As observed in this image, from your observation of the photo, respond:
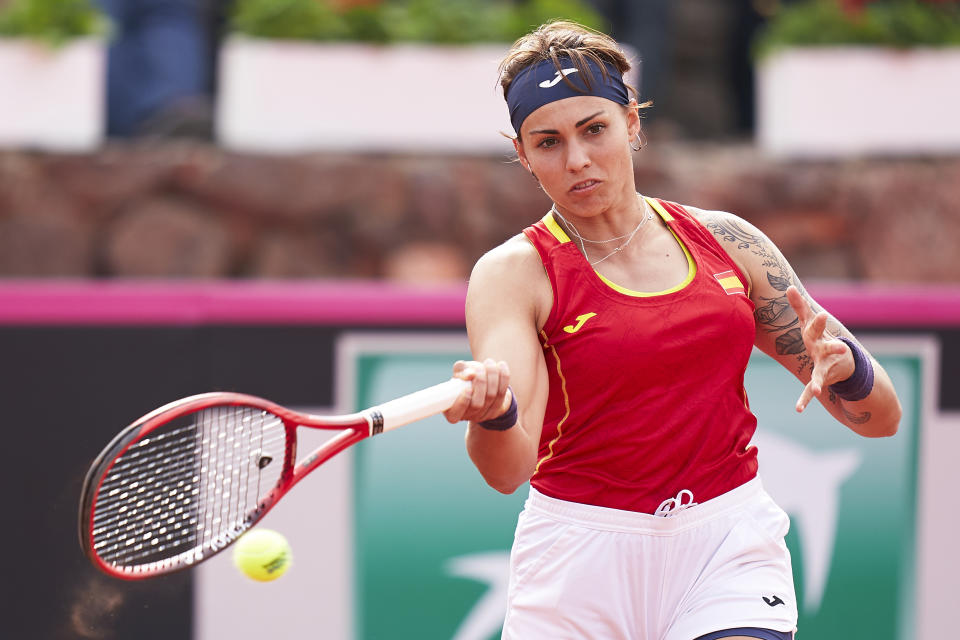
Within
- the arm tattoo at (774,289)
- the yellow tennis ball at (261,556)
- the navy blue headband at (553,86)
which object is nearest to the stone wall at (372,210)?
the yellow tennis ball at (261,556)

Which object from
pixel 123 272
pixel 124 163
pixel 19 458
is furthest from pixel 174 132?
pixel 19 458

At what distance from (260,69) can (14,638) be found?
2803 millimetres

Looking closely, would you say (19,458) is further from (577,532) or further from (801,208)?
(801,208)

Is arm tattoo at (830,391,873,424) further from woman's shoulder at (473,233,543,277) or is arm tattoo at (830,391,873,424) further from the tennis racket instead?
the tennis racket

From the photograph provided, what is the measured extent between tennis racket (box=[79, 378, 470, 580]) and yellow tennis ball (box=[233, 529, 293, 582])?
0.14m

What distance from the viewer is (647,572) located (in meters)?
2.74

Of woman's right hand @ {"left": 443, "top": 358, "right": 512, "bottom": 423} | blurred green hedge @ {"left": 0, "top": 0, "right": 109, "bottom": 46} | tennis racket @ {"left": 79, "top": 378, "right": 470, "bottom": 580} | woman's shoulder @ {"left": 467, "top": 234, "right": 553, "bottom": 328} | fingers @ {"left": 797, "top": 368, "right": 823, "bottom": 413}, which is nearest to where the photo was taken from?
tennis racket @ {"left": 79, "top": 378, "right": 470, "bottom": 580}

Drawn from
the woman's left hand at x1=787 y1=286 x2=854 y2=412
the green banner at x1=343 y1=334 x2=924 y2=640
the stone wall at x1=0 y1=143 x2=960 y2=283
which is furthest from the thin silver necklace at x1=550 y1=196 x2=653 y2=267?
the stone wall at x1=0 y1=143 x2=960 y2=283

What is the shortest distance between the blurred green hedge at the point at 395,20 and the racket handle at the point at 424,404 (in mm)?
3488

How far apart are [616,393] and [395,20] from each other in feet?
11.6

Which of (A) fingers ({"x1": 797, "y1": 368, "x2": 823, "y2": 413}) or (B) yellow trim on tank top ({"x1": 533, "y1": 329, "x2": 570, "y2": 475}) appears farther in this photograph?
(B) yellow trim on tank top ({"x1": 533, "y1": 329, "x2": 570, "y2": 475})

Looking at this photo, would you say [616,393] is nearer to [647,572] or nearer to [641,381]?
[641,381]

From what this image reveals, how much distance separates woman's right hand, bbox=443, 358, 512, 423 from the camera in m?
2.49

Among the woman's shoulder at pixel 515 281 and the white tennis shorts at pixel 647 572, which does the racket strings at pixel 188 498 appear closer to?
the woman's shoulder at pixel 515 281
